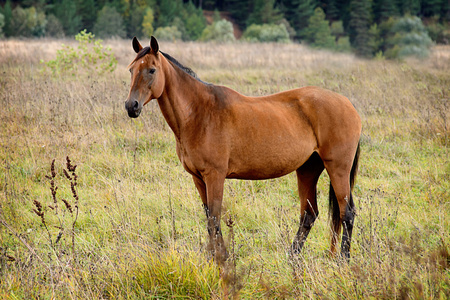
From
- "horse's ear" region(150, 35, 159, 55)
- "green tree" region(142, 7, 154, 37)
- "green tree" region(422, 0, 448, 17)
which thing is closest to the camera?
"horse's ear" region(150, 35, 159, 55)

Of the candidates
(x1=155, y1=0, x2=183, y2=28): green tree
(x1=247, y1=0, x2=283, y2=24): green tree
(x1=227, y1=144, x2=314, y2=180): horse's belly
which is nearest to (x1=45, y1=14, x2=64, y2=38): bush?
(x1=155, y1=0, x2=183, y2=28): green tree

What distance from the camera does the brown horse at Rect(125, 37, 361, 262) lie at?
3.21 metres

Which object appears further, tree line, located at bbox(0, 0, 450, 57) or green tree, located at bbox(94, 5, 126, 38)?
green tree, located at bbox(94, 5, 126, 38)

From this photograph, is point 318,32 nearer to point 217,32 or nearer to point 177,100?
point 217,32

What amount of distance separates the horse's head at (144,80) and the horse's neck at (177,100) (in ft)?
0.52

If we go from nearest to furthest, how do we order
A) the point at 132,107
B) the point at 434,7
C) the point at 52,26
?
1. the point at 132,107
2. the point at 52,26
3. the point at 434,7

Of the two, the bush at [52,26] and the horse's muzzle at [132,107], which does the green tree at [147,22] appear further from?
the horse's muzzle at [132,107]

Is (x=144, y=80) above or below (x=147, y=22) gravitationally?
below

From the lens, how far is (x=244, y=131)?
3.45 metres

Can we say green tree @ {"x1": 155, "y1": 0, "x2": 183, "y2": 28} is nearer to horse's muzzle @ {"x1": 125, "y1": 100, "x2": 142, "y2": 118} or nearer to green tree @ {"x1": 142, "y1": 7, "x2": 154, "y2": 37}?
green tree @ {"x1": 142, "y1": 7, "x2": 154, "y2": 37}

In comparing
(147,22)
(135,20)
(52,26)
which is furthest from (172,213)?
(135,20)

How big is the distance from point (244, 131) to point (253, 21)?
163 feet

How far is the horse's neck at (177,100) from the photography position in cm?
330

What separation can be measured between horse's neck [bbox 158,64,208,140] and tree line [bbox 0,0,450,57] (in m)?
27.0
